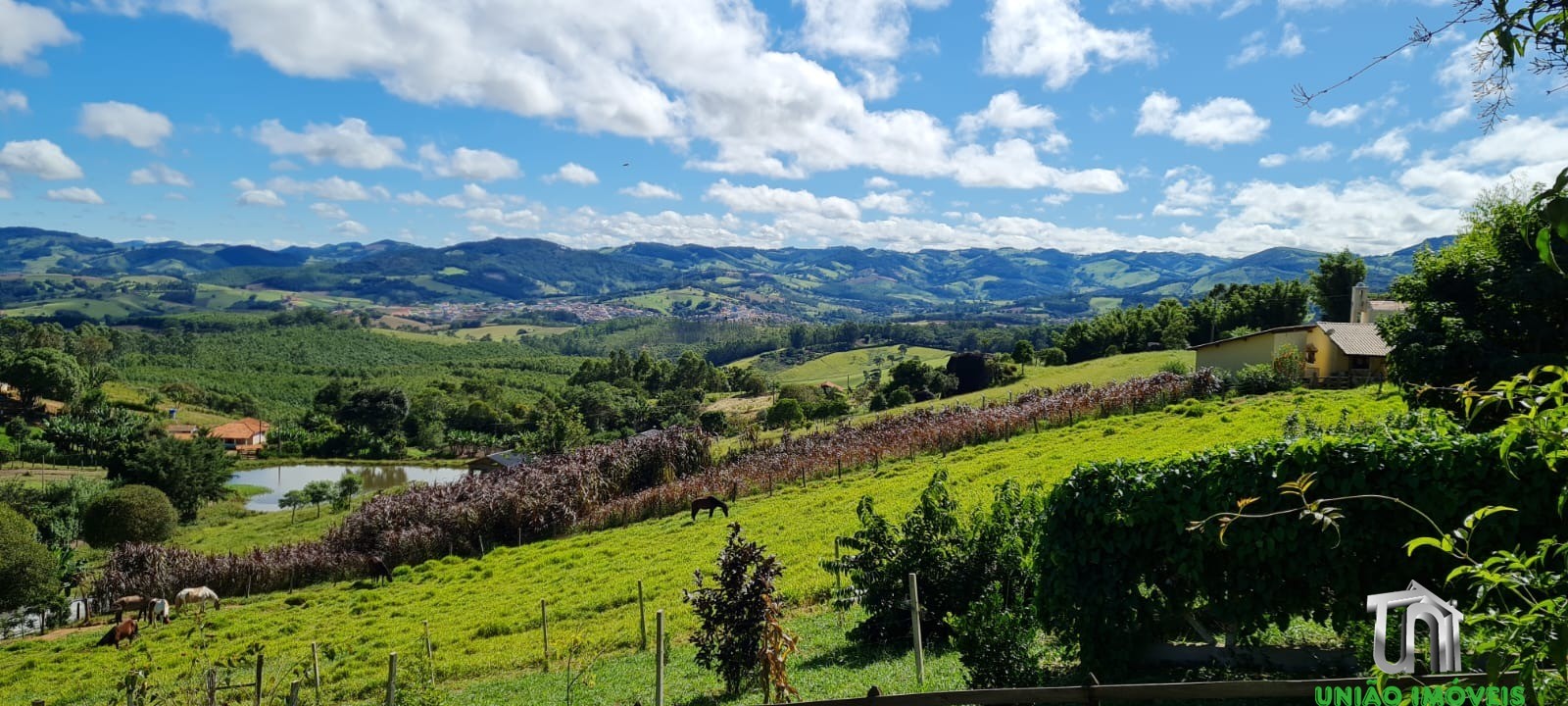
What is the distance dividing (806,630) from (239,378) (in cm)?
13918

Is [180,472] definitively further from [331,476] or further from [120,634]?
[120,634]

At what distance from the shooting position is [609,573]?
2233cm

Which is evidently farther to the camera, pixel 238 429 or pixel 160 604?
pixel 238 429

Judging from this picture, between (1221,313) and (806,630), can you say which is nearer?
(806,630)

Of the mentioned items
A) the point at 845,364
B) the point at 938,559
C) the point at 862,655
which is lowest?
the point at 845,364

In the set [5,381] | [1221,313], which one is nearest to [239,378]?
[5,381]

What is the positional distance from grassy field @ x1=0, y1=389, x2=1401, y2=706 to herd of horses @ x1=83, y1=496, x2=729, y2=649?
0.52m

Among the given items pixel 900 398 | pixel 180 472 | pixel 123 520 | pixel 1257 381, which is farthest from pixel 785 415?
pixel 180 472

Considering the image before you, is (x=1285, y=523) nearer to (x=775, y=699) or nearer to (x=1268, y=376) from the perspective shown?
(x=775, y=699)

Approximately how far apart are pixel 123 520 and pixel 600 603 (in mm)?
36107

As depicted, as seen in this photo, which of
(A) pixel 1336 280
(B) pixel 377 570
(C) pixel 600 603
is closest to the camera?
(C) pixel 600 603

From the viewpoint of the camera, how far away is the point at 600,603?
63.0 ft

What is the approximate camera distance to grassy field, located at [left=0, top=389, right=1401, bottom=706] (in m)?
13.1

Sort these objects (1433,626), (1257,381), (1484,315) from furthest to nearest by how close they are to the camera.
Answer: (1257,381) → (1484,315) → (1433,626)
